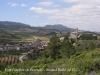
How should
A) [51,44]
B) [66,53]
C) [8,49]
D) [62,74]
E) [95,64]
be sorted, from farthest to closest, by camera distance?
[8,49]
[51,44]
[66,53]
[62,74]
[95,64]

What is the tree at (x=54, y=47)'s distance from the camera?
84.9ft

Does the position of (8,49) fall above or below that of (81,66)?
below

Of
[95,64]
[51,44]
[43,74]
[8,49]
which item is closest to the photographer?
[95,64]

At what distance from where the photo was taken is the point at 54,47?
2605cm

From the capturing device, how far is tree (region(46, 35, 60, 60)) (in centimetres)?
2588

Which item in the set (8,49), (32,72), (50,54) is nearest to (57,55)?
(50,54)

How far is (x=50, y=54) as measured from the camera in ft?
87.7

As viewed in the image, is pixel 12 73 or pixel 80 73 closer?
pixel 80 73

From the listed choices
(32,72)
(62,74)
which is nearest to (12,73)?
(32,72)

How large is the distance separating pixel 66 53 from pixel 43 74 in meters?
12.3

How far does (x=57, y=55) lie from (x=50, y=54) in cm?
103

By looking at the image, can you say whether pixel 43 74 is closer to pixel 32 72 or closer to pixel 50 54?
pixel 32 72

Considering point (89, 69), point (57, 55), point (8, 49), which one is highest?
point (89, 69)

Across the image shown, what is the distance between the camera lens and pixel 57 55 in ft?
86.0
